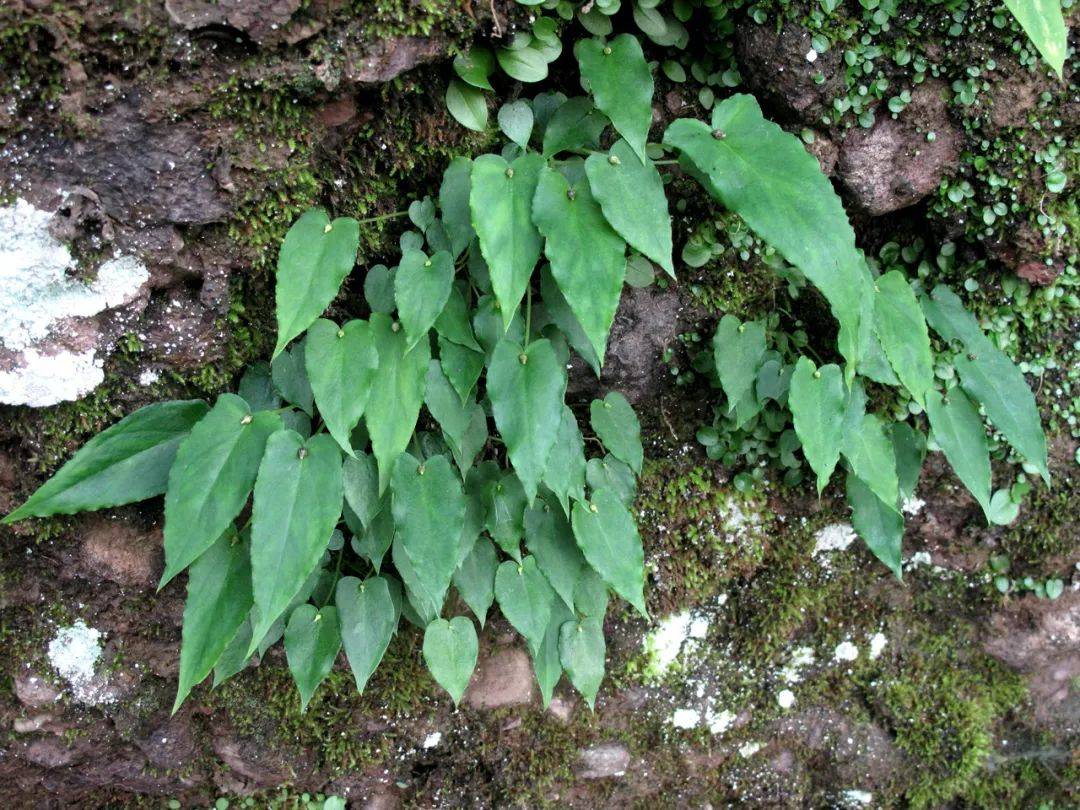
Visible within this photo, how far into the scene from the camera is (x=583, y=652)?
5.65ft

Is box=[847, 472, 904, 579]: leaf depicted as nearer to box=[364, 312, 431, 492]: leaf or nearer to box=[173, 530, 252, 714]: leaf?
box=[364, 312, 431, 492]: leaf

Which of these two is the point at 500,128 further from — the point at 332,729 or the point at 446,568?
the point at 332,729

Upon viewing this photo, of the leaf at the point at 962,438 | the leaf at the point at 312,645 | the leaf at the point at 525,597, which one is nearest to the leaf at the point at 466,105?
the leaf at the point at 525,597

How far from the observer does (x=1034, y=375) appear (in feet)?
6.23

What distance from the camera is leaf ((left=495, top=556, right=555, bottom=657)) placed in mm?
1622

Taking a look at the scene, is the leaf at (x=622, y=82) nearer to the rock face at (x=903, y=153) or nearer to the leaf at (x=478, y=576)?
the rock face at (x=903, y=153)

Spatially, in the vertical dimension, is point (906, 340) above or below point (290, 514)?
above

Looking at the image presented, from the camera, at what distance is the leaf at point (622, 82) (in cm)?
145

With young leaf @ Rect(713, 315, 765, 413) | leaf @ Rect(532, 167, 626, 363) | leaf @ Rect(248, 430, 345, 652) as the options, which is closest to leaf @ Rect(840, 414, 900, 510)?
young leaf @ Rect(713, 315, 765, 413)

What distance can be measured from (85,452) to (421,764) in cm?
101

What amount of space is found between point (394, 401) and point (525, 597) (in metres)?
0.48

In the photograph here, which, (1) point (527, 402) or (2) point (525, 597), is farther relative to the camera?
(2) point (525, 597)

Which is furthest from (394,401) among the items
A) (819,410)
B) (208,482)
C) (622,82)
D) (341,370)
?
(819,410)

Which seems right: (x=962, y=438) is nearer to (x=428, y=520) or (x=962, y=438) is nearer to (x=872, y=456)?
(x=872, y=456)
